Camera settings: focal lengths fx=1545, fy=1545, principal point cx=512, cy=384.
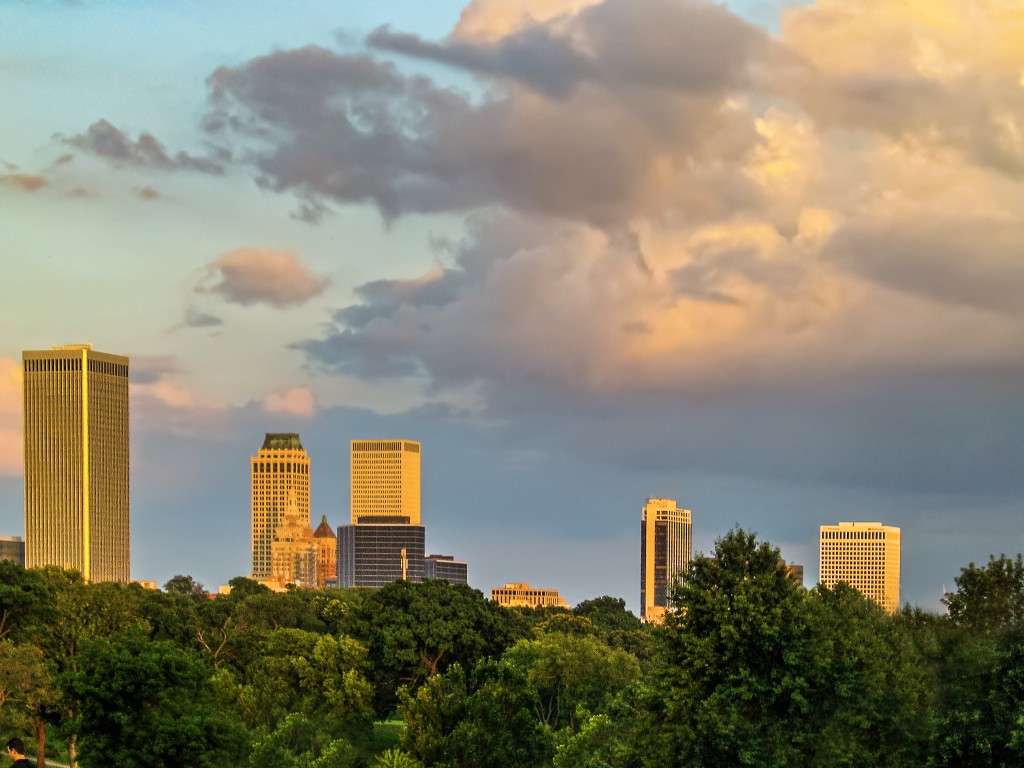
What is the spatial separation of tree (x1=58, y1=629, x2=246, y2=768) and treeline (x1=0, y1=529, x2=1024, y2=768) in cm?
11

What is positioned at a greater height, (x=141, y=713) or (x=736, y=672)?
(x=736, y=672)

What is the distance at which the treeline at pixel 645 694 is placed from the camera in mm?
63188

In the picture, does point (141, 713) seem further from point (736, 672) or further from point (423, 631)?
point (423, 631)

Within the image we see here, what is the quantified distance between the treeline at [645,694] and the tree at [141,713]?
11cm

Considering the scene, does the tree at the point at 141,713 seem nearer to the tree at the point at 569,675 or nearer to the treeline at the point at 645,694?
the treeline at the point at 645,694

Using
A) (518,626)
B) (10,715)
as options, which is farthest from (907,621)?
(518,626)

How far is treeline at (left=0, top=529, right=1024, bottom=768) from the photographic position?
63.2 metres

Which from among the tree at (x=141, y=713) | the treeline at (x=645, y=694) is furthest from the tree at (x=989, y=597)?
the tree at (x=141, y=713)

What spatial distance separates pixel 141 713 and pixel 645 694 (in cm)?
2598

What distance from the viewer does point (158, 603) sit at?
135m

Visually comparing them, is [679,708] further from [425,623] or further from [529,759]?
[425,623]

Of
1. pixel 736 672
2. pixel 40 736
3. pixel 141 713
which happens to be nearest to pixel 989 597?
pixel 736 672

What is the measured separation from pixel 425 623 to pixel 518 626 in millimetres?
12924

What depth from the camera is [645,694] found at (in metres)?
67.2
